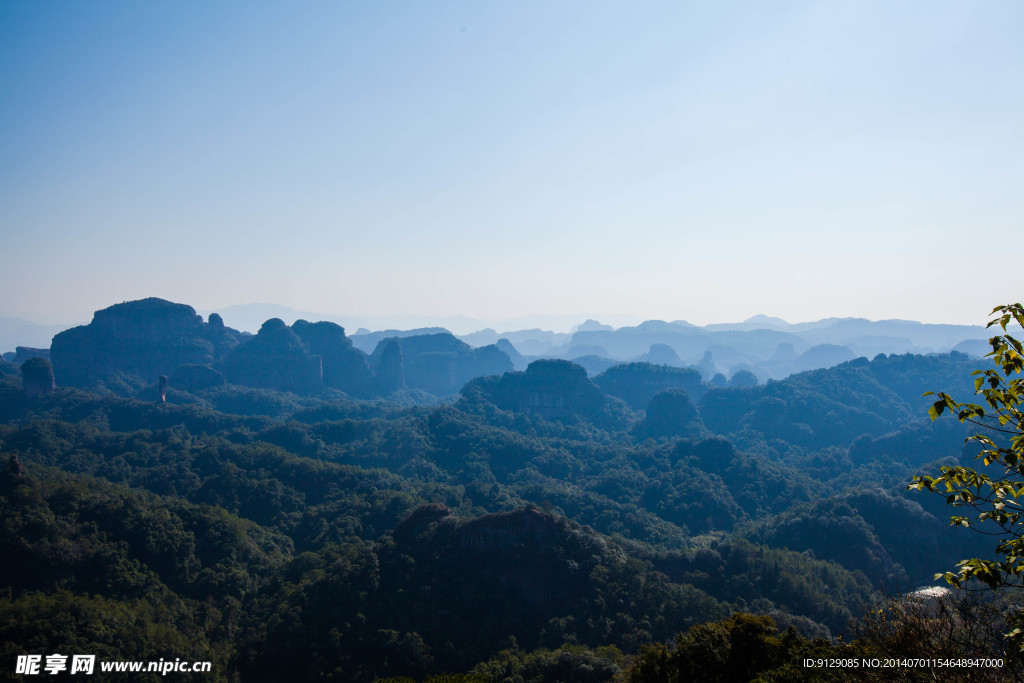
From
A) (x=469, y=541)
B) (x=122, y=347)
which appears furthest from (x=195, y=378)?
(x=469, y=541)

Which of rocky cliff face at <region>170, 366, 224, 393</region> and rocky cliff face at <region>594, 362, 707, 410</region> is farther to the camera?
rocky cliff face at <region>594, 362, 707, 410</region>

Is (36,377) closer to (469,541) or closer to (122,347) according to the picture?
(122,347)

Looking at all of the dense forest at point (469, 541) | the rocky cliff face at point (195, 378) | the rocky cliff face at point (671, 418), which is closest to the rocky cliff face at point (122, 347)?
the rocky cliff face at point (195, 378)

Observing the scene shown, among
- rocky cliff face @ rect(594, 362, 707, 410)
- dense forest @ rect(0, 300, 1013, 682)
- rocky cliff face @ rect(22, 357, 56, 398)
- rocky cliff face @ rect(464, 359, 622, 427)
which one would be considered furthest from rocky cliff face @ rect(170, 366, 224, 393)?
rocky cliff face @ rect(594, 362, 707, 410)

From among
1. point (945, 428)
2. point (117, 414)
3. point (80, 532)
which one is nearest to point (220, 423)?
point (117, 414)

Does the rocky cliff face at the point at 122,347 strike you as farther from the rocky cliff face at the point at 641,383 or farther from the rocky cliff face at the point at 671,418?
the rocky cliff face at the point at 671,418

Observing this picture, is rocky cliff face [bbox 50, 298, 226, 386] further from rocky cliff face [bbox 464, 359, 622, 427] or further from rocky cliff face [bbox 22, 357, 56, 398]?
rocky cliff face [bbox 464, 359, 622, 427]
